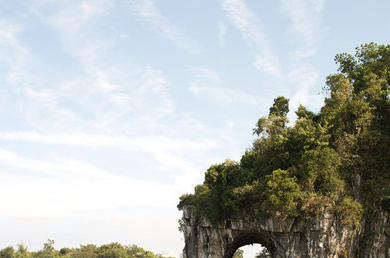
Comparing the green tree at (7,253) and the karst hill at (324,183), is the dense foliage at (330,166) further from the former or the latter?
the green tree at (7,253)

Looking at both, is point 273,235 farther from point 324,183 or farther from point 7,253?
point 7,253

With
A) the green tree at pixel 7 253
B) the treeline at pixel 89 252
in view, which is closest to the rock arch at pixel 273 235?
the treeline at pixel 89 252

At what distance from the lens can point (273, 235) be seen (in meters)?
23.6

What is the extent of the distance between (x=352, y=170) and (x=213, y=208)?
10469 millimetres

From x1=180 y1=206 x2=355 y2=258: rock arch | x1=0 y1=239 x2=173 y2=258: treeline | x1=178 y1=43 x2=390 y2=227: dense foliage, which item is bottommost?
x1=0 y1=239 x2=173 y2=258: treeline

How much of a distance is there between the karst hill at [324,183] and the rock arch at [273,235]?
0.21 feet

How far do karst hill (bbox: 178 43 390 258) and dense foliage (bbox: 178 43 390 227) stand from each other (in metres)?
0.06

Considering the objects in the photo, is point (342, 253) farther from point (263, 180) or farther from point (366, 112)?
point (366, 112)

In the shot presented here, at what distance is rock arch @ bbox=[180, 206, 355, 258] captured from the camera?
20.2 meters

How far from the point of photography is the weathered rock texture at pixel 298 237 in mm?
20141

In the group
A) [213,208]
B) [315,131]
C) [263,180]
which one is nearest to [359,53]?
[315,131]

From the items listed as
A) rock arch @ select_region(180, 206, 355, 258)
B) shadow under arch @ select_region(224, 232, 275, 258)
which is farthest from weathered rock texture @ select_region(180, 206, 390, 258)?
shadow under arch @ select_region(224, 232, 275, 258)

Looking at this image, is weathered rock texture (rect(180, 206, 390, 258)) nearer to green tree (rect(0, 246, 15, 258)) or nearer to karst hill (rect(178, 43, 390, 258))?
karst hill (rect(178, 43, 390, 258))

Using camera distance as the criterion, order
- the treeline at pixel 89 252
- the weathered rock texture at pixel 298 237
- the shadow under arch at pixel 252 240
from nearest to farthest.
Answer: the weathered rock texture at pixel 298 237, the shadow under arch at pixel 252 240, the treeline at pixel 89 252
